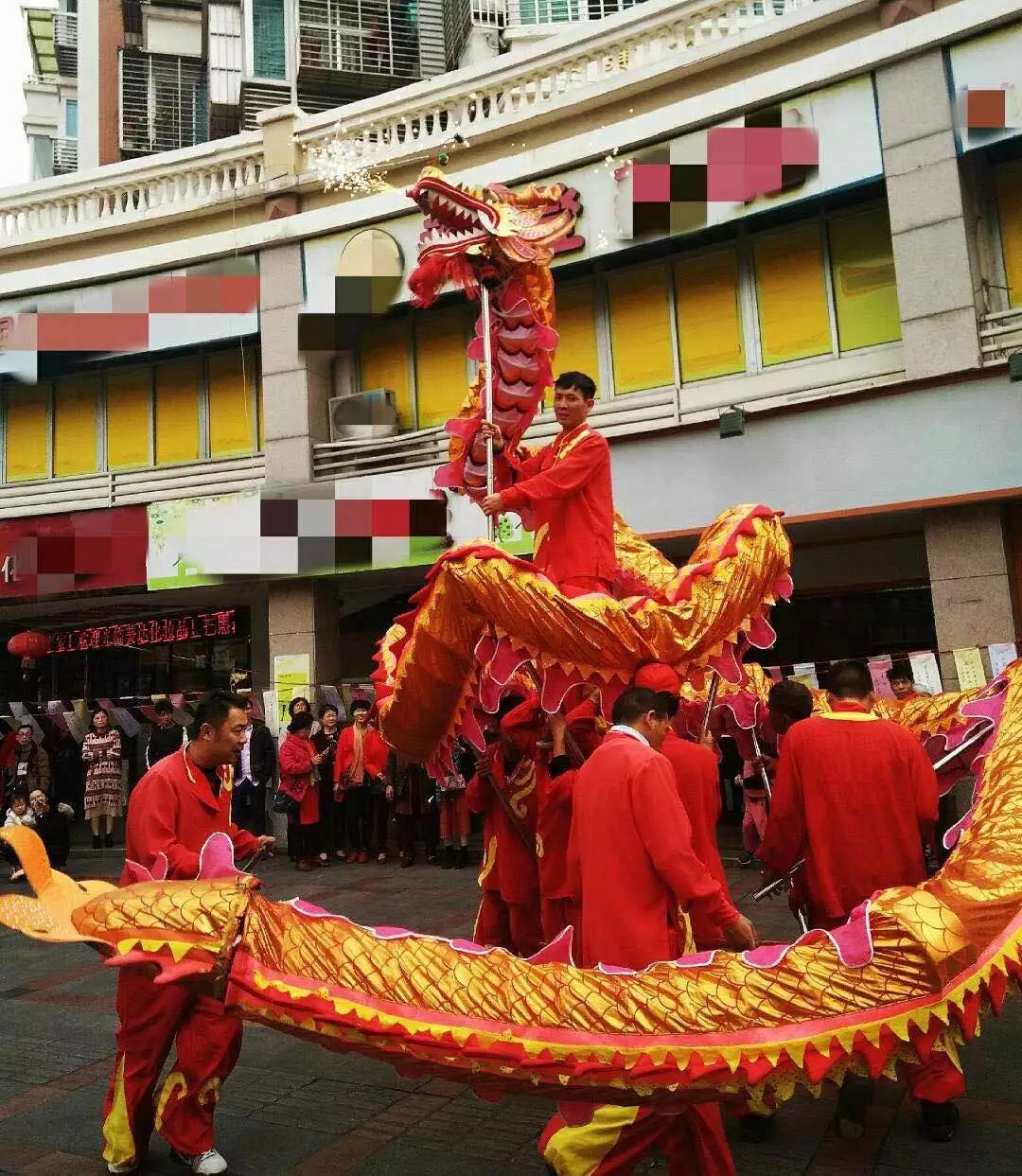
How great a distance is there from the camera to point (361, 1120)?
3.87 m

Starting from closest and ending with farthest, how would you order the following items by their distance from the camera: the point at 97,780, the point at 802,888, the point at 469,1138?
the point at 469,1138 < the point at 802,888 < the point at 97,780

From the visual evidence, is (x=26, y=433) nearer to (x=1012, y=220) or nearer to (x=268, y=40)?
(x=268, y=40)

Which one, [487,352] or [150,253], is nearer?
[487,352]

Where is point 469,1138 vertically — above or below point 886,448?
below

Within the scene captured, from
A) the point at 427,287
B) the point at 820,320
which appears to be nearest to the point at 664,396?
the point at 820,320

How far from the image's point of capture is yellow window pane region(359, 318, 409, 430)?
41.7 ft

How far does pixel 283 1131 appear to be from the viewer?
12.5 ft

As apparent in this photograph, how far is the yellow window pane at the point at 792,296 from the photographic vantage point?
10320mm

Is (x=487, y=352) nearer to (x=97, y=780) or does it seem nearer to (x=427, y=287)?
(x=427, y=287)

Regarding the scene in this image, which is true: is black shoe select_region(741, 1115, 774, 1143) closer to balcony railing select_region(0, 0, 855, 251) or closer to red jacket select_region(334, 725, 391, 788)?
red jacket select_region(334, 725, 391, 788)

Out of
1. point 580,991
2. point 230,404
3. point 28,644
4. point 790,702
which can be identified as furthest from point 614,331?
point 580,991

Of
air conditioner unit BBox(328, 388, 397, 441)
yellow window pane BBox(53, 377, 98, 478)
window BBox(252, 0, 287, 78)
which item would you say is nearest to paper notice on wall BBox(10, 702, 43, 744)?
yellow window pane BBox(53, 377, 98, 478)

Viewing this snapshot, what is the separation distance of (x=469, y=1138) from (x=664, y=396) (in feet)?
28.4

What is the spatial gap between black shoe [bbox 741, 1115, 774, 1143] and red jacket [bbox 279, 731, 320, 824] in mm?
7259
